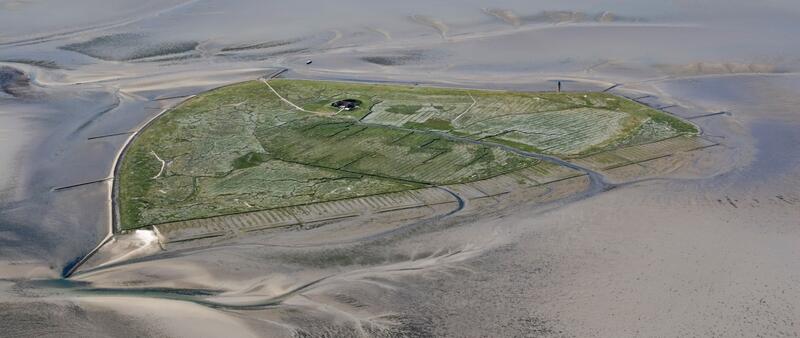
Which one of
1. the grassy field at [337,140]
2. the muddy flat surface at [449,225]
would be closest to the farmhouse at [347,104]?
the grassy field at [337,140]

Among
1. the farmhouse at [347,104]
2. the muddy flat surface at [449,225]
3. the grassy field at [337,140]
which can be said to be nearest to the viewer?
the muddy flat surface at [449,225]

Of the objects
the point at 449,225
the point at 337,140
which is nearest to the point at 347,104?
the point at 337,140

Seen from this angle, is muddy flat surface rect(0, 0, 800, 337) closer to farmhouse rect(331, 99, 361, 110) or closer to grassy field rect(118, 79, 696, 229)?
grassy field rect(118, 79, 696, 229)

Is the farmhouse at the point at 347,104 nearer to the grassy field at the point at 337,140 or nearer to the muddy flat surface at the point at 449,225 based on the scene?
the grassy field at the point at 337,140

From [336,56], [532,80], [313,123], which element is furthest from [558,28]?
[313,123]

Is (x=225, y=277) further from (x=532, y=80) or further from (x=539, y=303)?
(x=532, y=80)
